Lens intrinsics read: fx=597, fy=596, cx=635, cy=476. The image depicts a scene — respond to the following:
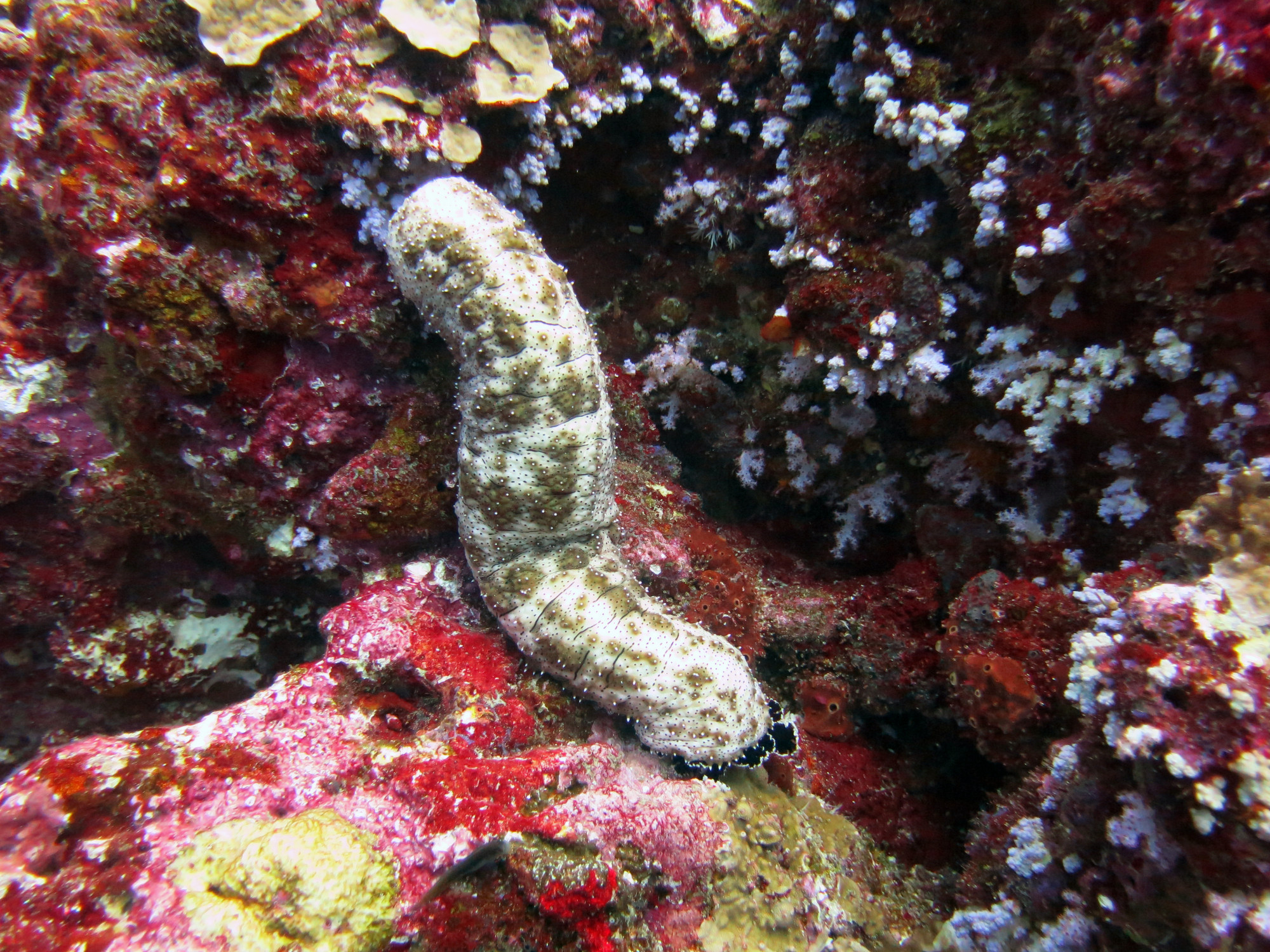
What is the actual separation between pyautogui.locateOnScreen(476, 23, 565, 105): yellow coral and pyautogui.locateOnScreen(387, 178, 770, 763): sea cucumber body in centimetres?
50

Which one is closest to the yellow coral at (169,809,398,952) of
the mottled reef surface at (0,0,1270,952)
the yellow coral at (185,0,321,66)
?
the mottled reef surface at (0,0,1270,952)

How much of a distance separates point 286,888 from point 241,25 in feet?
11.5

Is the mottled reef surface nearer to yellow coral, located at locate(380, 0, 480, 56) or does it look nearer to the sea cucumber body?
yellow coral, located at locate(380, 0, 480, 56)

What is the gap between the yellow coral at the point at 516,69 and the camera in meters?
2.91

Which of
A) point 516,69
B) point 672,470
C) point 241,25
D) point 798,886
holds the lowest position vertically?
point 798,886

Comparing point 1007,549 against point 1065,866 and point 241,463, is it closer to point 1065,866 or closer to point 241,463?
point 1065,866

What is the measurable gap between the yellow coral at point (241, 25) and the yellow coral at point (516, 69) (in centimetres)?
86

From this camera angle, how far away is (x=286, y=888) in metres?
2.04

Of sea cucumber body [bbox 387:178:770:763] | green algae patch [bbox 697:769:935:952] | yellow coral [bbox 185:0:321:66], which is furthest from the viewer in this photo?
sea cucumber body [bbox 387:178:770:763]

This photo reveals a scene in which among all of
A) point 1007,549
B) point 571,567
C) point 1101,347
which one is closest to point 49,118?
point 571,567

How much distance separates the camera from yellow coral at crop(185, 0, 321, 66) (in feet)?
8.67

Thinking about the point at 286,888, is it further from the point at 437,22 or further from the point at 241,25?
the point at 437,22

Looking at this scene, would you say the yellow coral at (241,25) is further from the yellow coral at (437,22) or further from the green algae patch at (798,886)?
the green algae patch at (798,886)

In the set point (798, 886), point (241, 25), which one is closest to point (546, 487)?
point (798, 886)
